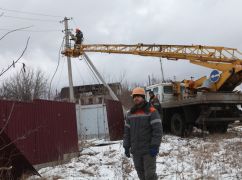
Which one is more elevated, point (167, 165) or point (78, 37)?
point (78, 37)

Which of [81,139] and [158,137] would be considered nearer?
[158,137]

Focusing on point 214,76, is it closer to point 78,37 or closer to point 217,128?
point 217,128

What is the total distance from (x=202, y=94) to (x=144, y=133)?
32.0ft

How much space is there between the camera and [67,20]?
28.2 metres

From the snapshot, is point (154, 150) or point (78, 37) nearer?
point (154, 150)

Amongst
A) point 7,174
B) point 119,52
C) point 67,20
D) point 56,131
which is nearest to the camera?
point 7,174

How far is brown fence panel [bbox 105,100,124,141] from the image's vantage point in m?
17.5

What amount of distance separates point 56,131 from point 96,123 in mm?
7114

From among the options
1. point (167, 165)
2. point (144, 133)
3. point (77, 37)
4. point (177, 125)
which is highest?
point (77, 37)

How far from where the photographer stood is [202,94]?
1585 centimetres

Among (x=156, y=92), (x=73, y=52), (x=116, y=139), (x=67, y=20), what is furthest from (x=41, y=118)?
(x=67, y=20)

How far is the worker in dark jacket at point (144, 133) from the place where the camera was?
6.37 meters

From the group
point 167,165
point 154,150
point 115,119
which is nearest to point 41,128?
point 167,165

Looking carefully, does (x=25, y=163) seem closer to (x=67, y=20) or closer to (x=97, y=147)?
(x=97, y=147)
